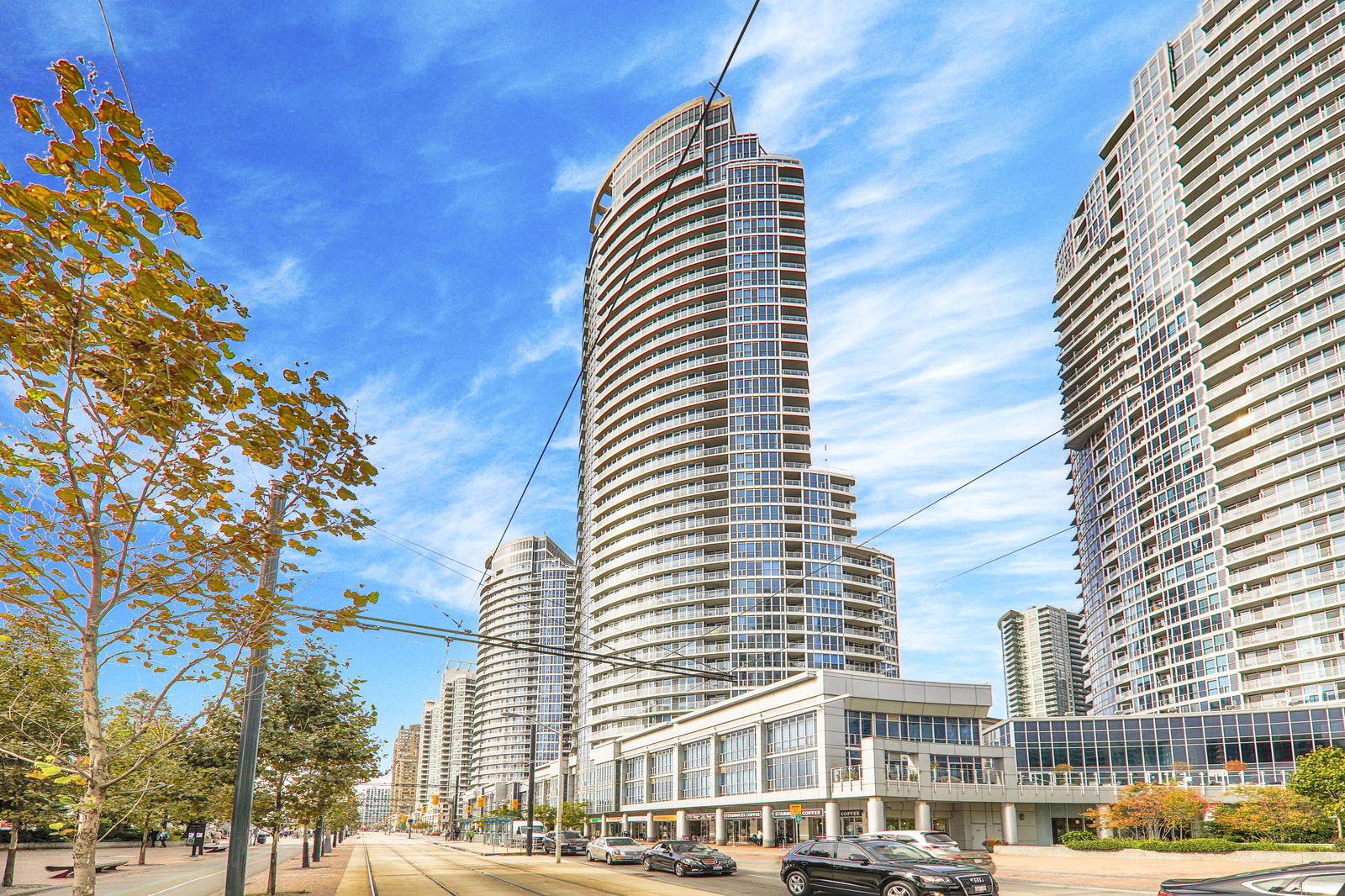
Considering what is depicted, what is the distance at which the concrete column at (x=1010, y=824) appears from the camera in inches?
2403

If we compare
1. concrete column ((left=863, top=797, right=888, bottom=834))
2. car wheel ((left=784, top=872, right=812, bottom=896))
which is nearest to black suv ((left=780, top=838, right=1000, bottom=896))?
car wheel ((left=784, top=872, right=812, bottom=896))

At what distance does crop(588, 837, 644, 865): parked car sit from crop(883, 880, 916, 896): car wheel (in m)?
29.9

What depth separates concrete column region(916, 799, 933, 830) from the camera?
5719 cm

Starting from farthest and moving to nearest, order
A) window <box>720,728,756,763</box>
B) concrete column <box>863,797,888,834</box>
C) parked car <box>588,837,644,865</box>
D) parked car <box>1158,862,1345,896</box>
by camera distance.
Result: 1. window <box>720,728,756,763</box>
2. concrete column <box>863,797,888,834</box>
3. parked car <box>588,837,644,865</box>
4. parked car <box>1158,862,1345,896</box>

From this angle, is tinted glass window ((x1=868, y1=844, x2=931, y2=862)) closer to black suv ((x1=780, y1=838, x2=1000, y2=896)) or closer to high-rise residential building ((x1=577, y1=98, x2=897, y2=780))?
black suv ((x1=780, y1=838, x2=1000, y2=896))

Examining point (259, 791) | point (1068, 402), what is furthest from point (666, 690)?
point (259, 791)

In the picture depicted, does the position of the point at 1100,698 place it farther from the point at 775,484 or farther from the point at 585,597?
the point at 585,597

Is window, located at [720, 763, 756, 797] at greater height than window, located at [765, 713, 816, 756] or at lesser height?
lesser

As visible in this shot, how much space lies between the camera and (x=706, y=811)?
83.9 meters

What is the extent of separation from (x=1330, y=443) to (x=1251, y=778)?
36088mm

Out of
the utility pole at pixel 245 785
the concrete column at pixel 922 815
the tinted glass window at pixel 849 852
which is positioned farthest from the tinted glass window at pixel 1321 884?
the concrete column at pixel 922 815

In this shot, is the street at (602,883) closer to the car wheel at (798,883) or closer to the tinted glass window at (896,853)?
the car wheel at (798,883)

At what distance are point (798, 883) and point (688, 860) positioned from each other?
13.3m

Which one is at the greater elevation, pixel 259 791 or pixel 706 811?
pixel 259 791
